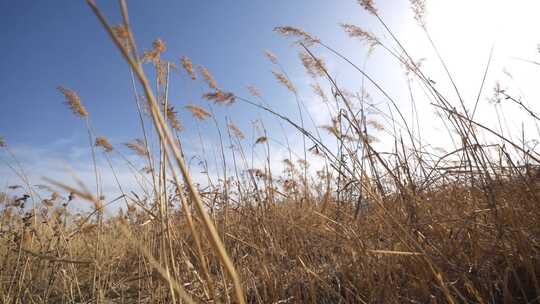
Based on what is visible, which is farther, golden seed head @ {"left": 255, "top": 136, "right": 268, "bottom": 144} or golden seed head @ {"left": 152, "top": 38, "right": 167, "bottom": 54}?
golden seed head @ {"left": 255, "top": 136, "right": 268, "bottom": 144}

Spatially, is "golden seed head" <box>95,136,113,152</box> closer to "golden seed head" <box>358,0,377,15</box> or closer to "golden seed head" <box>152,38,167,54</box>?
"golden seed head" <box>152,38,167,54</box>

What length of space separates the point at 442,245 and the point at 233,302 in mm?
985

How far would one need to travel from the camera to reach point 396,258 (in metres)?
1.44

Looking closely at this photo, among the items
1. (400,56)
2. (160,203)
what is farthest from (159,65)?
(400,56)

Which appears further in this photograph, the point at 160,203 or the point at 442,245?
the point at 442,245

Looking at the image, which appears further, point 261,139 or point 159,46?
point 261,139

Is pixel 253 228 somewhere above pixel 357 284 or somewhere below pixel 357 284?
above

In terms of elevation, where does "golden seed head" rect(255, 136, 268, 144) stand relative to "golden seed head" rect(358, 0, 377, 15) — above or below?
below

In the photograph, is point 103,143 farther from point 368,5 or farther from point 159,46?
point 368,5

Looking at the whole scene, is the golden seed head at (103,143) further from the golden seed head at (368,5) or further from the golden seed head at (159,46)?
the golden seed head at (368,5)

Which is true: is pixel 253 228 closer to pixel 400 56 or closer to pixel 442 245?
pixel 442 245

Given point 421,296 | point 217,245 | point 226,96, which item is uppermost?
point 226,96

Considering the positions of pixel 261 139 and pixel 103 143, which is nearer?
pixel 103 143

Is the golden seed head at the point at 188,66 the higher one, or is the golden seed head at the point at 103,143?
the golden seed head at the point at 188,66
